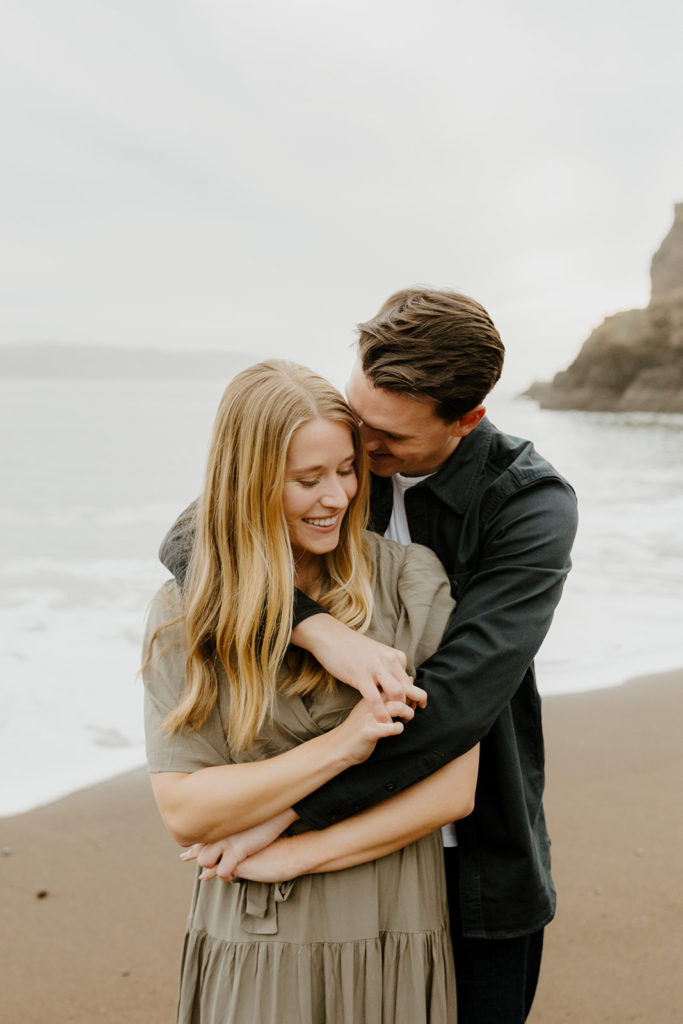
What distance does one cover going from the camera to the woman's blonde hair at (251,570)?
6.01 ft

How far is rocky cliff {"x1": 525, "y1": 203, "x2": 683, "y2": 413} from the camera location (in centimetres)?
4178

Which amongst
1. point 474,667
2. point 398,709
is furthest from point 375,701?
point 474,667

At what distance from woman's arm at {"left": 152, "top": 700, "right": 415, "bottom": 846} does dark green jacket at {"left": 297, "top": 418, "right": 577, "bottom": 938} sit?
0.05 metres

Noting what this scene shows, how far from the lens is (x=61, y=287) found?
113 ft

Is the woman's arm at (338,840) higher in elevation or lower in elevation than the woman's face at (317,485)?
lower

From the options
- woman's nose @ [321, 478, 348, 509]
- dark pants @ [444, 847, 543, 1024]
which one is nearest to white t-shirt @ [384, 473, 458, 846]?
woman's nose @ [321, 478, 348, 509]

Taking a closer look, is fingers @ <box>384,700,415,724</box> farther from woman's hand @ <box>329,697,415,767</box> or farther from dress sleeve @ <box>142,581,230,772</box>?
dress sleeve @ <box>142,581,230,772</box>

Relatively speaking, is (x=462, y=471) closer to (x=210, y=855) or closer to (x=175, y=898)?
(x=210, y=855)

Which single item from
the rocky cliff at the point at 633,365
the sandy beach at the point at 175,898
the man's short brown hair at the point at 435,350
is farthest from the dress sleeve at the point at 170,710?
the rocky cliff at the point at 633,365

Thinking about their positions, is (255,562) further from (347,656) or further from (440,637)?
(440,637)

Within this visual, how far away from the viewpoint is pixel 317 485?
6.42 feet

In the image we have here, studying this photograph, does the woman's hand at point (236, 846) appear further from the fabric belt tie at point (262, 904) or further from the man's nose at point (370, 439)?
the man's nose at point (370, 439)

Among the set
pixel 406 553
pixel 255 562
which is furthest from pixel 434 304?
pixel 255 562

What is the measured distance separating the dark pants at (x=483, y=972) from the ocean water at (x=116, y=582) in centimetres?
109
